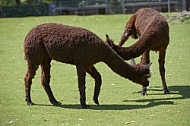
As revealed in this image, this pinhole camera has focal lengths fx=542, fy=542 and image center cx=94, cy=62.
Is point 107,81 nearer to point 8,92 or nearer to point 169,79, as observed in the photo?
point 169,79

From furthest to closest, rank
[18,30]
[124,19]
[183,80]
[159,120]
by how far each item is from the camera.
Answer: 1. [124,19]
2. [18,30]
3. [183,80]
4. [159,120]

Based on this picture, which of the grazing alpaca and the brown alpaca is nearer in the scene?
the grazing alpaca

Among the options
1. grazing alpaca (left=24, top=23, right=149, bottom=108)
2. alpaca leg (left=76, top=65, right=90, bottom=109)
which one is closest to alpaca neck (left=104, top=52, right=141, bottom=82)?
grazing alpaca (left=24, top=23, right=149, bottom=108)

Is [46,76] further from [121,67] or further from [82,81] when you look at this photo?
[121,67]

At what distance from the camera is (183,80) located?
46.5 ft

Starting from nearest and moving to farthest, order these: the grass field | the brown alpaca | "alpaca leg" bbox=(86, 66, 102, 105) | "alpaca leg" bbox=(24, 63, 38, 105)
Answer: the grass field < "alpaca leg" bbox=(24, 63, 38, 105) < "alpaca leg" bbox=(86, 66, 102, 105) < the brown alpaca

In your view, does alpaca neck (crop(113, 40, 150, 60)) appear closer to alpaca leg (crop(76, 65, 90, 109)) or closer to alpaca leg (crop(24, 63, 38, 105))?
alpaca leg (crop(76, 65, 90, 109))

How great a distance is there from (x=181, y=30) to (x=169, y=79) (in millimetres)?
14155

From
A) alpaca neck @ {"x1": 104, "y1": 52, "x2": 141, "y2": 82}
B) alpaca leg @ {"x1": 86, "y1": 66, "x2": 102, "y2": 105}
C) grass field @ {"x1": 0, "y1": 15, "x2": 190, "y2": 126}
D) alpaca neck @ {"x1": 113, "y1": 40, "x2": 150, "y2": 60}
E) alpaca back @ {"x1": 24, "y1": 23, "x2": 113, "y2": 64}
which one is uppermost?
alpaca back @ {"x1": 24, "y1": 23, "x2": 113, "y2": 64}

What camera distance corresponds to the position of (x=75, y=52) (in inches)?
428

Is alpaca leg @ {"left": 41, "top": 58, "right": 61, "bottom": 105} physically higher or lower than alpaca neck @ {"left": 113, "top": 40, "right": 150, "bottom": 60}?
lower

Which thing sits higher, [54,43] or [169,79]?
[54,43]

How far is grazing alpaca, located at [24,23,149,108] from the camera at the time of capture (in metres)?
10.9

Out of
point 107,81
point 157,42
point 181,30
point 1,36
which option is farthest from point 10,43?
point 157,42
